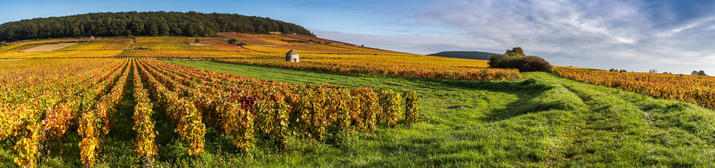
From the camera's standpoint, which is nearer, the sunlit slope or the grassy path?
the grassy path

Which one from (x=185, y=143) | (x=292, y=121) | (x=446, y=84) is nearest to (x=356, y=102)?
(x=292, y=121)

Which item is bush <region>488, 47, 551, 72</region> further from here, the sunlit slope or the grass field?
the sunlit slope

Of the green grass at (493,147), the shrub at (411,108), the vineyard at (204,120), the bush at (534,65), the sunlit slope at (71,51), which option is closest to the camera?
the green grass at (493,147)

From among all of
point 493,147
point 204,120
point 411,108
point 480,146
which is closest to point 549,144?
point 493,147

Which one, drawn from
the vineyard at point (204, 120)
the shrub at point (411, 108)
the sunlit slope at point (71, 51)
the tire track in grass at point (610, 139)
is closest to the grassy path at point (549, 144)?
the tire track in grass at point (610, 139)

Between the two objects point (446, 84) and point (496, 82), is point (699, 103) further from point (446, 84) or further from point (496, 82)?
point (446, 84)

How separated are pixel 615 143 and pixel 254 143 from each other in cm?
963

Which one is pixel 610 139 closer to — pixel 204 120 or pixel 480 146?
pixel 480 146

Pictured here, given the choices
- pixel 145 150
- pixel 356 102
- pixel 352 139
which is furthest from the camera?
pixel 356 102

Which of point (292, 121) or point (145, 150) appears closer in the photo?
point (145, 150)

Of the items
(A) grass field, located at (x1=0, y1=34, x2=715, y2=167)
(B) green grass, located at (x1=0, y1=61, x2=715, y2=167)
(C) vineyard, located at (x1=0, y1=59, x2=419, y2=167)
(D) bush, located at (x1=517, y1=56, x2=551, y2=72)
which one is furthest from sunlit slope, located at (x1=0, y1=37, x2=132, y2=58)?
(D) bush, located at (x1=517, y1=56, x2=551, y2=72)

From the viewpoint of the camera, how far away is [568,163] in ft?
21.8

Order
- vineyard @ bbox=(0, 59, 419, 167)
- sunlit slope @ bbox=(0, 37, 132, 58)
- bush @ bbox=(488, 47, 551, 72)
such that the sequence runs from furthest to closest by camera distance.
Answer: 1. sunlit slope @ bbox=(0, 37, 132, 58)
2. bush @ bbox=(488, 47, 551, 72)
3. vineyard @ bbox=(0, 59, 419, 167)

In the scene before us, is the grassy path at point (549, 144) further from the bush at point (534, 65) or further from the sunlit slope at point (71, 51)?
the sunlit slope at point (71, 51)
